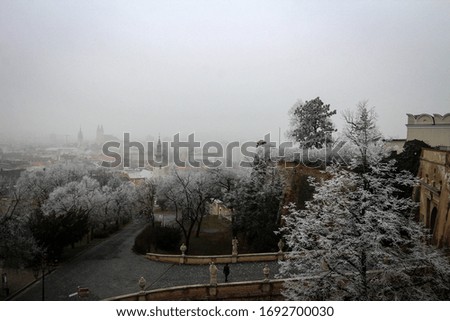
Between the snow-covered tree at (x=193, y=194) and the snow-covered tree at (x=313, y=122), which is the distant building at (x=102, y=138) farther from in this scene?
the snow-covered tree at (x=313, y=122)

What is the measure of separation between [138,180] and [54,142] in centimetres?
1867

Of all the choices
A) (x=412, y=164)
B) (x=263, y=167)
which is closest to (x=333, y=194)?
(x=412, y=164)

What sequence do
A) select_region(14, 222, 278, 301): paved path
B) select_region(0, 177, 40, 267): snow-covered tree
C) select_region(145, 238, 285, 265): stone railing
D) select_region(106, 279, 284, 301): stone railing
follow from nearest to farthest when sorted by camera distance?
1. select_region(106, 279, 284, 301): stone railing
2. select_region(0, 177, 40, 267): snow-covered tree
3. select_region(14, 222, 278, 301): paved path
4. select_region(145, 238, 285, 265): stone railing

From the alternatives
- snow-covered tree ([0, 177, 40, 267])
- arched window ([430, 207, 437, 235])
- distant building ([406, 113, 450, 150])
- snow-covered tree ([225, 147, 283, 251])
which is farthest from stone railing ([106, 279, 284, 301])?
distant building ([406, 113, 450, 150])

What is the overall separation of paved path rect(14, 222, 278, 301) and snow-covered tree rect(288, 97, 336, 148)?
791 cm

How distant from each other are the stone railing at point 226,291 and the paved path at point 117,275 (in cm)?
106

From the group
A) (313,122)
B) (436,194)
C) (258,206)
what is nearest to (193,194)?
(258,206)

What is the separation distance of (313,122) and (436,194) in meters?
9.09

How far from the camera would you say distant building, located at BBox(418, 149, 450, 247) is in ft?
28.3

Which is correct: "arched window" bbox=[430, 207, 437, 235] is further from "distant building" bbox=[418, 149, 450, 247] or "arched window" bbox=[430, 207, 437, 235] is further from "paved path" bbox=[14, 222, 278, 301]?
"paved path" bbox=[14, 222, 278, 301]

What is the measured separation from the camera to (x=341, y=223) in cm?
666

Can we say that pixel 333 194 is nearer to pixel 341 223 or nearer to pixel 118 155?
pixel 341 223
